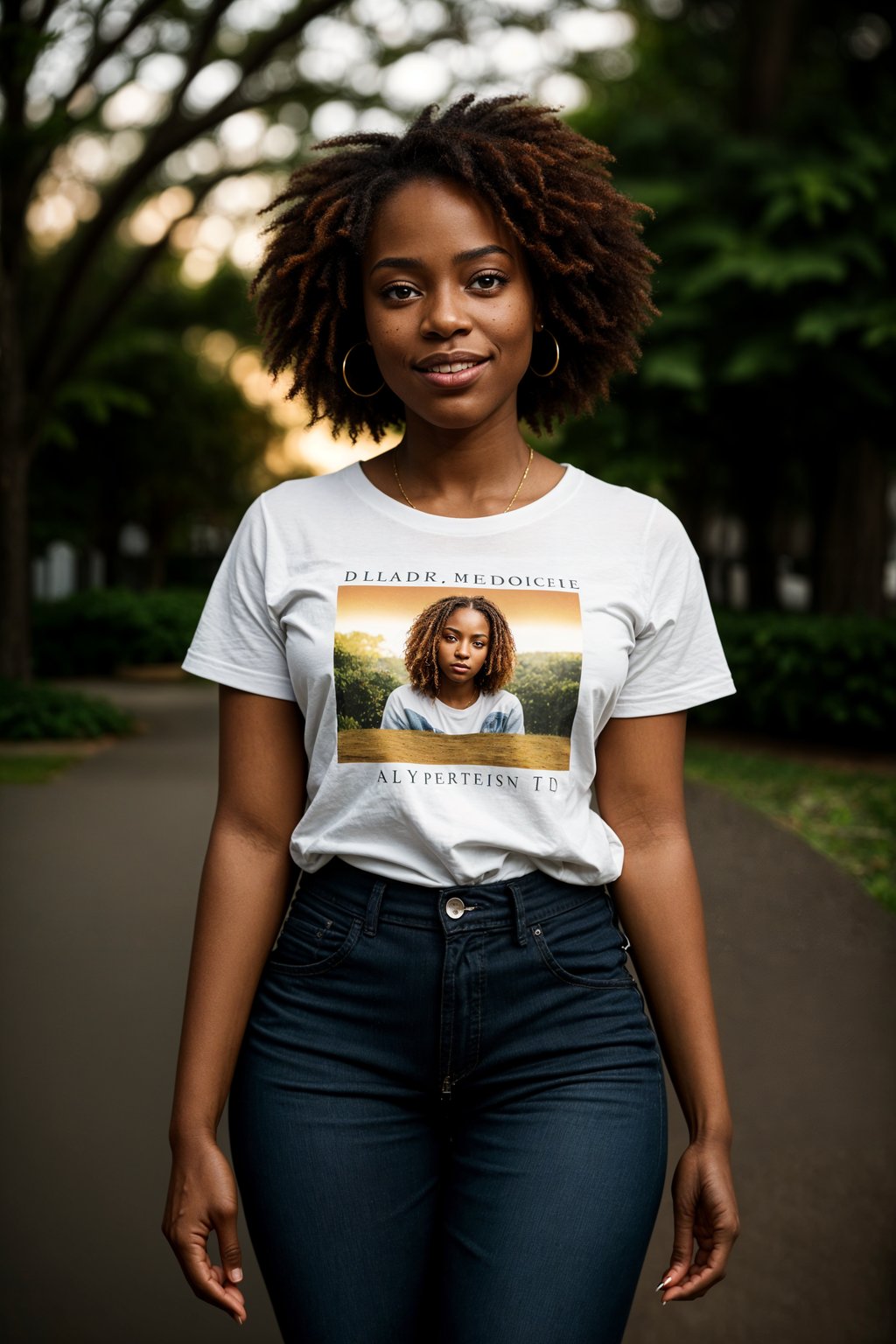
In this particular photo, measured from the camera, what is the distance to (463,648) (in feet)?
6.13

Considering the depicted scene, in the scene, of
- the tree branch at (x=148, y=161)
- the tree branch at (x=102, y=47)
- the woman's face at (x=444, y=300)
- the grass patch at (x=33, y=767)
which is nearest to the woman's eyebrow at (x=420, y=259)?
the woman's face at (x=444, y=300)

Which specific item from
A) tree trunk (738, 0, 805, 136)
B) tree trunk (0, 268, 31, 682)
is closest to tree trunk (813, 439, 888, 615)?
tree trunk (738, 0, 805, 136)

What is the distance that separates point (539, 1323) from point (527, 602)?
0.89 m

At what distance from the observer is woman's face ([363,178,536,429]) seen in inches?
77.2

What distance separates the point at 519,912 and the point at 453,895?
0.09 m

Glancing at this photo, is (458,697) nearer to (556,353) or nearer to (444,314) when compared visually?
(444,314)

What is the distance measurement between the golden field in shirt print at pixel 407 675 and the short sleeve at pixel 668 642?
0.12 meters

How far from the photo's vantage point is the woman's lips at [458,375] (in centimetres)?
198

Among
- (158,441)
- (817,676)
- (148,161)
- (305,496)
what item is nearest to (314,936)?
(305,496)

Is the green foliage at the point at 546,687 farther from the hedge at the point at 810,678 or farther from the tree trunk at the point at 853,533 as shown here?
the tree trunk at the point at 853,533

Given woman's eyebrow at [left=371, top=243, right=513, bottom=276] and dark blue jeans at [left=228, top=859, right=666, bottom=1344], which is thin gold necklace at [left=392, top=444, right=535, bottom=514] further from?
dark blue jeans at [left=228, top=859, right=666, bottom=1344]

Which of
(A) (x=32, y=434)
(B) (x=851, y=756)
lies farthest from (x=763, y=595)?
(A) (x=32, y=434)

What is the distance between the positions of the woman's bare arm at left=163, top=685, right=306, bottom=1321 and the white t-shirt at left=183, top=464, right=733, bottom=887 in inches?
1.8

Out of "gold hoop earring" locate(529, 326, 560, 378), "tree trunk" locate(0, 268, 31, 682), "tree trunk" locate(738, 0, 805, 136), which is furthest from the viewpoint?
"tree trunk" locate(738, 0, 805, 136)
